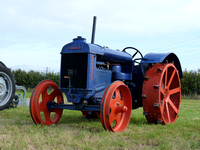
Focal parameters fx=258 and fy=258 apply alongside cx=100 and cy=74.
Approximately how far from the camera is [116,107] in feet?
15.4

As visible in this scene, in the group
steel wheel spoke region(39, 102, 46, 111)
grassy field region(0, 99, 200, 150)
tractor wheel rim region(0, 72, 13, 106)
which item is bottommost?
grassy field region(0, 99, 200, 150)

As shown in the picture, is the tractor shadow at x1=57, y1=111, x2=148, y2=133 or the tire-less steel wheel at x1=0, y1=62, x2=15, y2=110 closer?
the tractor shadow at x1=57, y1=111, x2=148, y2=133

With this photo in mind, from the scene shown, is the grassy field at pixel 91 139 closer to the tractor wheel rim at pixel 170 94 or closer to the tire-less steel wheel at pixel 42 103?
the tire-less steel wheel at pixel 42 103

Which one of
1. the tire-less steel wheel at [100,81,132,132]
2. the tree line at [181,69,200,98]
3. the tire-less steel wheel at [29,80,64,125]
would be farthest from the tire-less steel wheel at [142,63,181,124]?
the tree line at [181,69,200,98]

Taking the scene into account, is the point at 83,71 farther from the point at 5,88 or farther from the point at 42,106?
the point at 5,88

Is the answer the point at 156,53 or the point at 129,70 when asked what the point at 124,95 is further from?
the point at 156,53

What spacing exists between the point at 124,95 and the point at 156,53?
5.39ft

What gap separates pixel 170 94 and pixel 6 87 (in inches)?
164

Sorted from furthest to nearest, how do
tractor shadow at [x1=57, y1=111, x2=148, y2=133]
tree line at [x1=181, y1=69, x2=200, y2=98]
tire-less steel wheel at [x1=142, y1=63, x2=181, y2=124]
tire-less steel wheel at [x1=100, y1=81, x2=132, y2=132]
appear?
tree line at [x1=181, y1=69, x2=200, y2=98], tire-less steel wheel at [x1=142, y1=63, x2=181, y2=124], tractor shadow at [x1=57, y1=111, x2=148, y2=133], tire-less steel wheel at [x1=100, y1=81, x2=132, y2=132]

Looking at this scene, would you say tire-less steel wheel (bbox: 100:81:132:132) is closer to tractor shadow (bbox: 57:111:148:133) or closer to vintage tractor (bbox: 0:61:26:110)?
tractor shadow (bbox: 57:111:148:133)

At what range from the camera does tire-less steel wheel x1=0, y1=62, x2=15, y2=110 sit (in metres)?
6.55

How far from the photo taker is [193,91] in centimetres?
1931

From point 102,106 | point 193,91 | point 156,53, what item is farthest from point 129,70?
point 193,91

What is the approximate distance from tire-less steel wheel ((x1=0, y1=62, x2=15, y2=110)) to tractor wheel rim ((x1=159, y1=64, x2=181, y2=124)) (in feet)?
12.5
